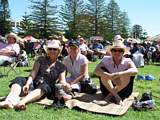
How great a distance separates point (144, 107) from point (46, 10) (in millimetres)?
53684

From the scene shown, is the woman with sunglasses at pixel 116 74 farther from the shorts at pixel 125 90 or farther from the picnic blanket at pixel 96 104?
the picnic blanket at pixel 96 104

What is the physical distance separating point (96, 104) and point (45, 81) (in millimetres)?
974

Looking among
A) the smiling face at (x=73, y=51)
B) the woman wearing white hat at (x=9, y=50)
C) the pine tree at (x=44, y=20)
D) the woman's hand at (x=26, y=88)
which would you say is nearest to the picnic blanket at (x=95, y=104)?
the woman's hand at (x=26, y=88)

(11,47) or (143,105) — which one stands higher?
(11,47)

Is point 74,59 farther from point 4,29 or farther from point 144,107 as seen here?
point 4,29

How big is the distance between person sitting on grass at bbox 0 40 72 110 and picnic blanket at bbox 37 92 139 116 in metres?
0.16

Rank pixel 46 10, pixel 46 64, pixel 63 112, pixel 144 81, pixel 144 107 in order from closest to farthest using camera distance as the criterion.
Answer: pixel 63 112 < pixel 144 107 < pixel 46 64 < pixel 144 81 < pixel 46 10

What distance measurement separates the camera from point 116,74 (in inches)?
278

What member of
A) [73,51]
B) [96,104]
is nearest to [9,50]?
[73,51]

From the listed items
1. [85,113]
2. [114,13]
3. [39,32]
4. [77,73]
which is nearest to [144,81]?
[77,73]

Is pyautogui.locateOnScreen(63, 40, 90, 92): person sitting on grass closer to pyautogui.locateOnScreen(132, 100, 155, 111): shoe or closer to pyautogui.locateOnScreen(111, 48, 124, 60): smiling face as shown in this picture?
pyautogui.locateOnScreen(111, 48, 124, 60): smiling face

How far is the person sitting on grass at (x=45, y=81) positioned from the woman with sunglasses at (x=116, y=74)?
67cm

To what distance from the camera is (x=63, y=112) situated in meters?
6.36

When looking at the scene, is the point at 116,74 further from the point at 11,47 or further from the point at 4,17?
the point at 4,17
